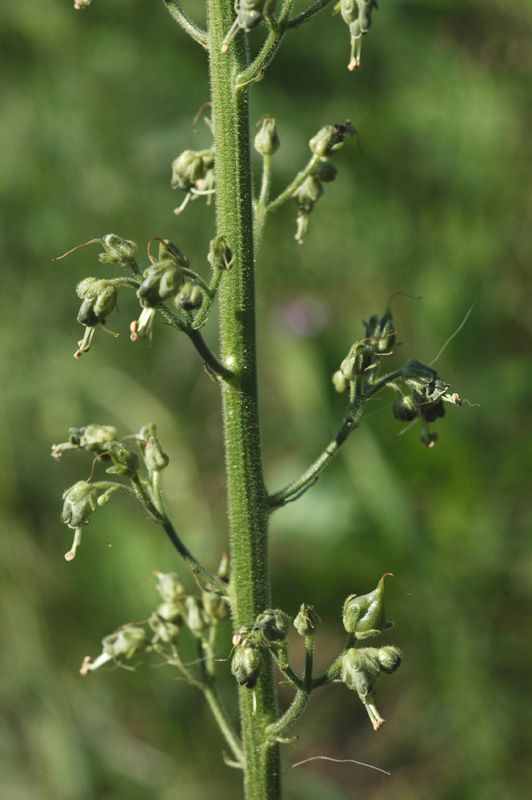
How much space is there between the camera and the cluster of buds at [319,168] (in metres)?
3.03

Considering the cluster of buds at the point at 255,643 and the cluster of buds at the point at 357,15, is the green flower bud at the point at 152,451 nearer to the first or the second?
the cluster of buds at the point at 255,643

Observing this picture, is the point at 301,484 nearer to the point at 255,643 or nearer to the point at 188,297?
the point at 255,643

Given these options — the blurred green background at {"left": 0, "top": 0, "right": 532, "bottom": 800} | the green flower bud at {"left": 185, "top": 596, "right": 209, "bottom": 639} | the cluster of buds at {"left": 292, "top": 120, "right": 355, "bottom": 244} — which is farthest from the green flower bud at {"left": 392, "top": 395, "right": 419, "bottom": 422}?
the blurred green background at {"left": 0, "top": 0, "right": 532, "bottom": 800}

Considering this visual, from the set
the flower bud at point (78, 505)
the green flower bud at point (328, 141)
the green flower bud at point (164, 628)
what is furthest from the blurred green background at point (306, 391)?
the green flower bud at point (328, 141)

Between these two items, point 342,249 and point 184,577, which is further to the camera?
point 342,249

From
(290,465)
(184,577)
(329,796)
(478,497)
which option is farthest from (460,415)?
(329,796)

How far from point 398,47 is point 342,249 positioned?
1479mm

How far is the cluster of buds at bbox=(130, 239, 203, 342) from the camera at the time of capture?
2.45m

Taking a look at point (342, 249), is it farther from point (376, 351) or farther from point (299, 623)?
point (299, 623)

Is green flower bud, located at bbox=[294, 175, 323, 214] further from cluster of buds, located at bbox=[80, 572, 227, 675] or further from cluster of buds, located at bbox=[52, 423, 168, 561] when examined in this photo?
cluster of buds, located at bbox=[80, 572, 227, 675]

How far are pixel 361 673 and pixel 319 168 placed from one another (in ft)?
4.54

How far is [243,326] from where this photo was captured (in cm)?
271

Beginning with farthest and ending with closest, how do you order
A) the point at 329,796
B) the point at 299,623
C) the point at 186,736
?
the point at 186,736
the point at 329,796
the point at 299,623

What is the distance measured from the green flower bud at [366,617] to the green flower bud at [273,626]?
182mm
